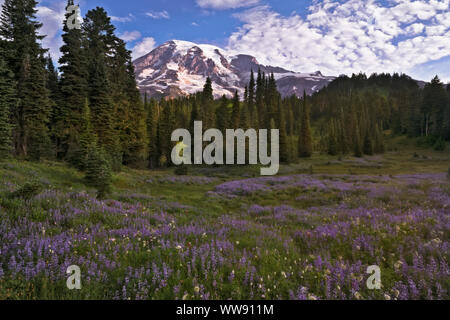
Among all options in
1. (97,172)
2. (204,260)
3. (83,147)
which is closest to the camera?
(204,260)

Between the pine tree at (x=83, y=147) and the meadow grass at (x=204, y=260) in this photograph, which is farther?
the pine tree at (x=83, y=147)

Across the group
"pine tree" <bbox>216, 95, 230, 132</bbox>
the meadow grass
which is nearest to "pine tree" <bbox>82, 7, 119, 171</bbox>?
the meadow grass

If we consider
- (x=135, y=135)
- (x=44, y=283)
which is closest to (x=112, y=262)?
(x=44, y=283)

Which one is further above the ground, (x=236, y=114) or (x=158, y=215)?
(x=236, y=114)

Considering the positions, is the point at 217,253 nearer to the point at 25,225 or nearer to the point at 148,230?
the point at 148,230

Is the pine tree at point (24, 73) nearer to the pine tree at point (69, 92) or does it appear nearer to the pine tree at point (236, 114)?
the pine tree at point (69, 92)

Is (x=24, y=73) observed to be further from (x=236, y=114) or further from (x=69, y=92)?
(x=236, y=114)

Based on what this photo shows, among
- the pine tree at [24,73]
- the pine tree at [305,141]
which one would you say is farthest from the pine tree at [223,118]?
the pine tree at [24,73]

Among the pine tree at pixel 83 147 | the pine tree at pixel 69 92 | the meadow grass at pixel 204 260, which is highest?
the pine tree at pixel 69 92

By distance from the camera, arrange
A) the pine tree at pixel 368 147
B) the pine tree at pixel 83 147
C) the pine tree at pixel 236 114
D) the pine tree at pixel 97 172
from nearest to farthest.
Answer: the pine tree at pixel 97 172 < the pine tree at pixel 83 147 < the pine tree at pixel 236 114 < the pine tree at pixel 368 147

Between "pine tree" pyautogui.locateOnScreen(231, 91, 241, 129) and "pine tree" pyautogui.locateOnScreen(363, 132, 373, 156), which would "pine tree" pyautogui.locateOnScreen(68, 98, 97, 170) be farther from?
"pine tree" pyautogui.locateOnScreen(363, 132, 373, 156)

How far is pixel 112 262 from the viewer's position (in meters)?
3.39

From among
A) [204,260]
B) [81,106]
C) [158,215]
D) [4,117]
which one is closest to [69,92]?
[81,106]

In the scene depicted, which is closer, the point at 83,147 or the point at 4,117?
the point at 4,117
